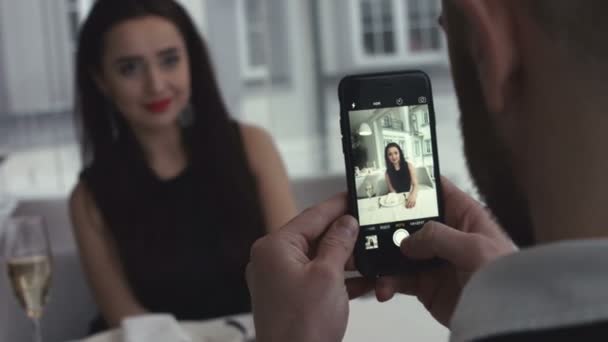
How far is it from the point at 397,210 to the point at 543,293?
0.32 metres

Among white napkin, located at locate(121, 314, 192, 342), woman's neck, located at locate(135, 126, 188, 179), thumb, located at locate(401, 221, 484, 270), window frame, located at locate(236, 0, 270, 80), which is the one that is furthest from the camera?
window frame, located at locate(236, 0, 270, 80)

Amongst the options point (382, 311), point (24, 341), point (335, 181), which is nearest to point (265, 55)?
point (335, 181)

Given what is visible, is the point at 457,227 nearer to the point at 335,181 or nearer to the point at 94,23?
the point at 94,23

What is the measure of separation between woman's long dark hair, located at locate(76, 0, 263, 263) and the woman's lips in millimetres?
91

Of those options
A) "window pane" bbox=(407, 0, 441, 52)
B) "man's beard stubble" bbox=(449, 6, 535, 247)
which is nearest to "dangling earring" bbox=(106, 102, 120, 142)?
"man's beard stubble" bbox=(449, 6, 535, 247)

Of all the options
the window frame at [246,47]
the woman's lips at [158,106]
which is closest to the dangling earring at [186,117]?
the woman's lips at [158,106]

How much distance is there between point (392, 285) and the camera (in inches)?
23.5

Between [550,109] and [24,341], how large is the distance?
88cm

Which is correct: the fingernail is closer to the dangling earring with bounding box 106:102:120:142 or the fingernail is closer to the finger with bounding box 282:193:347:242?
the finger with bounding box 282:193:347:242

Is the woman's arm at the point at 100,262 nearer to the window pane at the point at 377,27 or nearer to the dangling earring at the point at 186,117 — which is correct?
the dangling earring at the point at 186,117

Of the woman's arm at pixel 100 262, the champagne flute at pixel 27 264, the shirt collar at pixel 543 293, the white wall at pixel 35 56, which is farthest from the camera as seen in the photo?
the white wall at pixel 35 56

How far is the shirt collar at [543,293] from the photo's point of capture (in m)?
0.28

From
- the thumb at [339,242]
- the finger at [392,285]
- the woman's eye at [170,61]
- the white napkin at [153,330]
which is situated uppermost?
the woman's eye at [170,61]

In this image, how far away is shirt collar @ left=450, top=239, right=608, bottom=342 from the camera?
0.28 meters
